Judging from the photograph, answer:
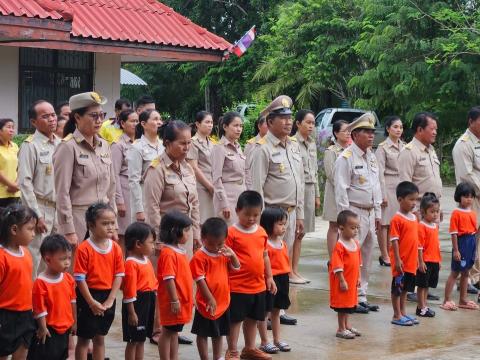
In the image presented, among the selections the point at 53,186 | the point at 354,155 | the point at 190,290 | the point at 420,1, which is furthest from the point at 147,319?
the point at 420,1

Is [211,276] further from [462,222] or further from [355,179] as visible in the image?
[462,222]

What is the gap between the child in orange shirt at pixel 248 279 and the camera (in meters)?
6.73

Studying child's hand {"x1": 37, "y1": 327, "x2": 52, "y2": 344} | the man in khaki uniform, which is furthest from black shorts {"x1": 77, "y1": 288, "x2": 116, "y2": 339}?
the man in khaki uniform

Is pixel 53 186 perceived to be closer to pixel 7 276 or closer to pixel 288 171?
pixel 7 276

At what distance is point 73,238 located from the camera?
665 cm

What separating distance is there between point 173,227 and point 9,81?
815 centimetres

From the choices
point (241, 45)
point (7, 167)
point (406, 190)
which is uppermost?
point (241, 45)

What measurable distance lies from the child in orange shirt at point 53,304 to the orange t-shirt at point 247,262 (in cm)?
142

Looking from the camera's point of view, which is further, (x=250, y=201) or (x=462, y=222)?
(x=462, y=222)

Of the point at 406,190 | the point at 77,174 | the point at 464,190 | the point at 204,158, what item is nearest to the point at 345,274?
the point at 406,190

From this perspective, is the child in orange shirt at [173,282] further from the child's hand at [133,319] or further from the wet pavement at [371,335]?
the wet pavement at [371,335]

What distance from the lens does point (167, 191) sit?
22.9ft

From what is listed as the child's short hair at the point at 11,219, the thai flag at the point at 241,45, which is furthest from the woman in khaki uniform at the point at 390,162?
the child's short hair at the point at 11,219

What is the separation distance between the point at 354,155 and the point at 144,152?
207cm
